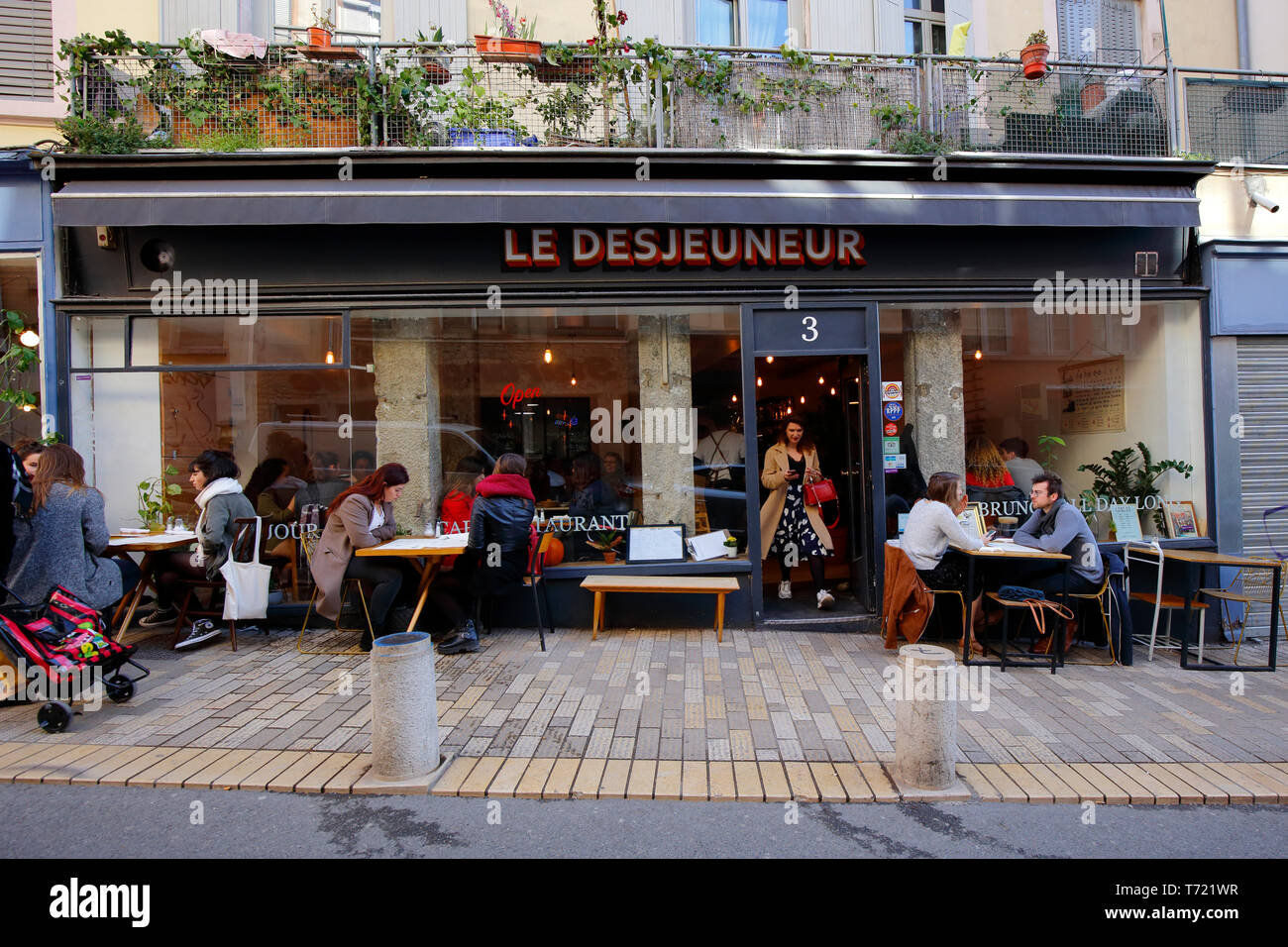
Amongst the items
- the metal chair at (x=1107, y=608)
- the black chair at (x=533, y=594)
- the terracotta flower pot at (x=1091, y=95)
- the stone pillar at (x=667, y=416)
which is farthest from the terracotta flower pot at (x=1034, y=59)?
the black chair at (x=533, y=594)

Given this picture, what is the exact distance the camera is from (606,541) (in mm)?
7625

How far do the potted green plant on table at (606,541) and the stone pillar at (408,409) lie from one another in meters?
1.68

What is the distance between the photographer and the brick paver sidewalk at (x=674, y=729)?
3.96 m

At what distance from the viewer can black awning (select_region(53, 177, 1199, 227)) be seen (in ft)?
21.9

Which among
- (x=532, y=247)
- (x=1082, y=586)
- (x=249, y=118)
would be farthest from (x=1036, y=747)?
(x=249, y=118)

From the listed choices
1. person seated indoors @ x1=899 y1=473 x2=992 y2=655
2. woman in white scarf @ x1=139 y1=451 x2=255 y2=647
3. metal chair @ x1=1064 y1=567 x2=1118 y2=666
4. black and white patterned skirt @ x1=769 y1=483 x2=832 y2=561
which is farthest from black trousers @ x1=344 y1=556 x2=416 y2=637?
metal chair @ x1=1064 y1=567 x2=1118 y2=666

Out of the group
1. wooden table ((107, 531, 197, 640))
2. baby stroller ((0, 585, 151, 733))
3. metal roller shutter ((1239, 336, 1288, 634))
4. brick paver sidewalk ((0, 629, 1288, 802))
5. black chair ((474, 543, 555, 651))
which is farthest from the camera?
metal roller shutter ((1239, 336, 1288, 634))

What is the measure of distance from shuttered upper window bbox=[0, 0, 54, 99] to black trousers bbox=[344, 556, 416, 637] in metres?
6.02

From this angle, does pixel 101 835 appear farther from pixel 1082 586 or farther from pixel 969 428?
pixel 969 428

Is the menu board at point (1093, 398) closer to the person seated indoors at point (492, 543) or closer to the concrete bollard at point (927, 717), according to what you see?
the concrete bollard at point (927, 717)

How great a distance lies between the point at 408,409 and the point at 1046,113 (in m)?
7.32

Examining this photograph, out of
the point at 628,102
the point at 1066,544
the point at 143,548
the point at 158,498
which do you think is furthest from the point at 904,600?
the point at 158,498

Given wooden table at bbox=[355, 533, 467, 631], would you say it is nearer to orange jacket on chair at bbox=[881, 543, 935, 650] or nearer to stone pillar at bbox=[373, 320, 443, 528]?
stone pillar at bbox=[373, 320, 443, 528]

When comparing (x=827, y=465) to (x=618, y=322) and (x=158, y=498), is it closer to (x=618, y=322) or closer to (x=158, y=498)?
(x=618, y=322)
